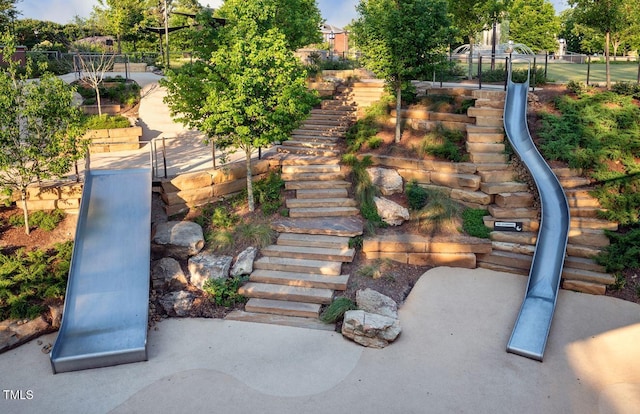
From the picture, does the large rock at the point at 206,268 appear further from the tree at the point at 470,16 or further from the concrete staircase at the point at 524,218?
the tree at the point at 470,16

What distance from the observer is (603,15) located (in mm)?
16266

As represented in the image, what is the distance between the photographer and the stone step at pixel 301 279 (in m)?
9.99

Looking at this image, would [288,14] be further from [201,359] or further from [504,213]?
[201,359]

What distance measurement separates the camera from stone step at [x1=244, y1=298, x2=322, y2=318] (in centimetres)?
942

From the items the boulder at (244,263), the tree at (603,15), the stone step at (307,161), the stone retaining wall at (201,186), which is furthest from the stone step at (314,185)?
the tree at (603,15)

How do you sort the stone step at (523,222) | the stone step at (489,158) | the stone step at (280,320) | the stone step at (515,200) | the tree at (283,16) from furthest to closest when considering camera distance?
the stone step at (489,158) < the stone step at (515,200) < the stone step at (523,222) < the tree at (283,16) < the stone step at (280,320)

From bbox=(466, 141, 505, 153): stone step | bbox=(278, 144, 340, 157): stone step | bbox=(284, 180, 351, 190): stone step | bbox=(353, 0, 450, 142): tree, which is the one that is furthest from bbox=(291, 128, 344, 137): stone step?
bbox=(466, 141, 505, 153): stone step

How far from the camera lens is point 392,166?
1356cm

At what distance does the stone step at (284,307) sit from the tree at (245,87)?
3594 mm

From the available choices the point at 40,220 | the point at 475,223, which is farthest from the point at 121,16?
the point at 475,223

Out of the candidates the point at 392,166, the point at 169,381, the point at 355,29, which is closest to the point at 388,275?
the point at 392,166

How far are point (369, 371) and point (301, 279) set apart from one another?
2825mm

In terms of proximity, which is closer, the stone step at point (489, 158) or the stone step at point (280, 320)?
the stone step at point (280, 320)

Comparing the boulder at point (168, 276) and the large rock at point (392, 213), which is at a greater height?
the large rock at point (392, 213)
